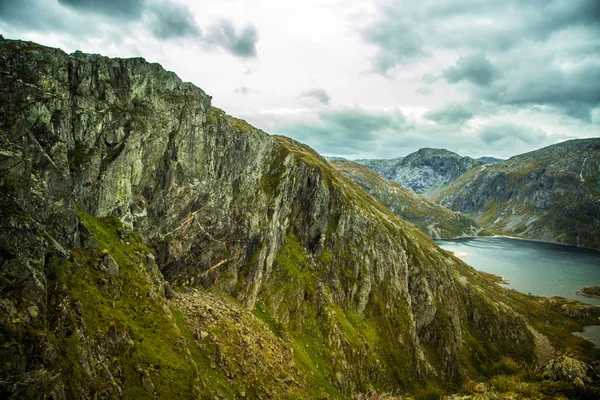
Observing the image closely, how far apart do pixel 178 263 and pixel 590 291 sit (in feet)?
782

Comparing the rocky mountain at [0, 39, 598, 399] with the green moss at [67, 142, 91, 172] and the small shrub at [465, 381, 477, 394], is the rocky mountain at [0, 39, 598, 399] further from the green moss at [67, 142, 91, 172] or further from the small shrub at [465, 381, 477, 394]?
the small shrub at [465, 381, 477, 394]

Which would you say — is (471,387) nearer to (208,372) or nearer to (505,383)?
(505,383)

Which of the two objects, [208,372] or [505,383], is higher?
[505,383]

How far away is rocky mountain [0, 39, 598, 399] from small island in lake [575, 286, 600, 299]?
432 ft

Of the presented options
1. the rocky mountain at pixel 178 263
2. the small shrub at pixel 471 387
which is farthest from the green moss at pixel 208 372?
the small shrub at pixel 471 387

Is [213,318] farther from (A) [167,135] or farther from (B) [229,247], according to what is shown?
(A) [167,135]

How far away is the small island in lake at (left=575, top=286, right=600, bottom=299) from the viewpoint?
173925 mm

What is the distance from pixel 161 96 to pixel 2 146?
28.5m

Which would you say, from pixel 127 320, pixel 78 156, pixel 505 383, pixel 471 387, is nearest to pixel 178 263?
pixel 78 156

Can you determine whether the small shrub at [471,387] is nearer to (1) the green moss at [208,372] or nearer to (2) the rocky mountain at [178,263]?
(2) the rocky mountain at [178,263]

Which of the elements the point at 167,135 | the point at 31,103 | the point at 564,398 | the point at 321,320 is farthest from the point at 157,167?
the point at 564,398

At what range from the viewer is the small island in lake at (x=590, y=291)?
173925mm

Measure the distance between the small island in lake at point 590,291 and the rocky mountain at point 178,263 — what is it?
131598mm

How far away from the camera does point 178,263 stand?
1815 inches
